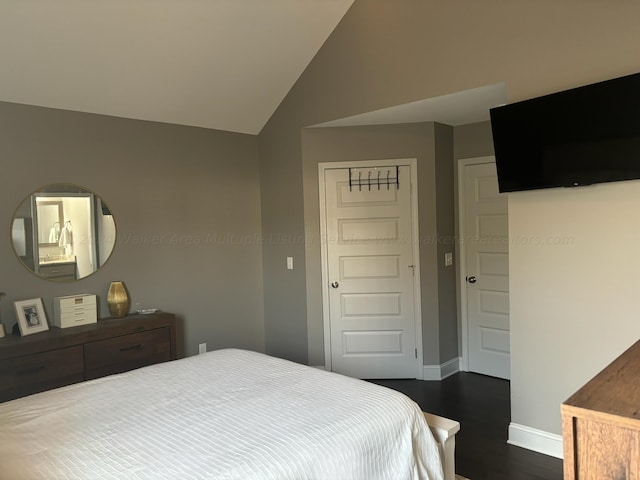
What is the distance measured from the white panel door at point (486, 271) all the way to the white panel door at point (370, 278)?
61 centimetres

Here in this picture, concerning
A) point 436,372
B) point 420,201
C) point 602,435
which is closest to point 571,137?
point 420,201

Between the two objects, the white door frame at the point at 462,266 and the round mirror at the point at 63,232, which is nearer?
the round mirror at the point at 63,232

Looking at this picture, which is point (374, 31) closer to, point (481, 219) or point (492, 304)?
point (481, 219)

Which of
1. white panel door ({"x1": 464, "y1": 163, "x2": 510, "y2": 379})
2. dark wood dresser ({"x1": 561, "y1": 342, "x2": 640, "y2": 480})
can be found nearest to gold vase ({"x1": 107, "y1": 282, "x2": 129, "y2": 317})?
white panel door ({"x1": 464, "y1": 163, "x2": 510, "y2": 379})

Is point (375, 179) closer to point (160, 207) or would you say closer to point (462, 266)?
point (462, 266)

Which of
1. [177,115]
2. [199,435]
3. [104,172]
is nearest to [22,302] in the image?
[104,172]

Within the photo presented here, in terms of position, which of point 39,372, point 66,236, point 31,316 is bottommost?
point 39,372

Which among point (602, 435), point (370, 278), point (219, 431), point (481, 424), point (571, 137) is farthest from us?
point (370, 278)

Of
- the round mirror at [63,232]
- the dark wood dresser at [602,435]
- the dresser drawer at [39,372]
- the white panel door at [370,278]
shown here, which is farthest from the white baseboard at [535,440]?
the round mirror at [63,232]

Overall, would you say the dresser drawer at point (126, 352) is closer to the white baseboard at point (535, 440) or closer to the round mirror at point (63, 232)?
the round mirror at point (63, 232)

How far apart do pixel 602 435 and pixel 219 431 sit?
4.23ft

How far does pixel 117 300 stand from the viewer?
3742 millimetres

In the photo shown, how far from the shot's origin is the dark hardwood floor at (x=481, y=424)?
9.11 feet

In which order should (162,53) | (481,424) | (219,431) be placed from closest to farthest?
1. (219,431)
2. (481,424)
3. (162,53)
